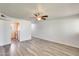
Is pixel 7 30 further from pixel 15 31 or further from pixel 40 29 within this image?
pixel 40 29

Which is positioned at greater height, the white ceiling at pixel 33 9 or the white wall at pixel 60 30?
the white ceiling at pixel 33 9

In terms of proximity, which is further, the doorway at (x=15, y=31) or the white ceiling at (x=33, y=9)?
the doorway at (x=15, y=31)

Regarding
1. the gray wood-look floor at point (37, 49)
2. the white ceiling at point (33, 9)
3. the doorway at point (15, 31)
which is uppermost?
the white ceiling at point (33, 9)

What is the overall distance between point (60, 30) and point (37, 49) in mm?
Result: 629

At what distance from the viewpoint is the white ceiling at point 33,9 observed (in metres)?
2.51

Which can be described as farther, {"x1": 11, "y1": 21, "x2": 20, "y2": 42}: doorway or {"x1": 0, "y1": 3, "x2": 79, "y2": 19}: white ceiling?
{"x1": 11, "y1": 21, "x2": 20, "y2": 42}: doorway

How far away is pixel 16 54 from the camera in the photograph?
253cm

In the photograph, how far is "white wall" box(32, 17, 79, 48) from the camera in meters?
2.59

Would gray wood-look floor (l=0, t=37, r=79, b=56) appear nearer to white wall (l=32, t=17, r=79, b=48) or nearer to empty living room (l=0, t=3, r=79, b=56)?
empty living room (l=0, t=3, r=79, b=56)

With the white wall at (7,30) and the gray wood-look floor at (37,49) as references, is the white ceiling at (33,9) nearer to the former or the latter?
the white wall at (7,30)

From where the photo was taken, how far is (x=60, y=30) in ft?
8.75

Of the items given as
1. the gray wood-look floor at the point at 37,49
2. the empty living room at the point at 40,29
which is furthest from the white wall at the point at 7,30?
the gray wood-look floor at the point at 37,49

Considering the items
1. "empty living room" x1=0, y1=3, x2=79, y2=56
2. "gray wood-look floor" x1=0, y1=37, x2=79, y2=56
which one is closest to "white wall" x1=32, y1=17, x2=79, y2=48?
"empty living room" x1=0, y1=3, x2=79, y2=56

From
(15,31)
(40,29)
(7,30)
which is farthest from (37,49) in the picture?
(7,30)
